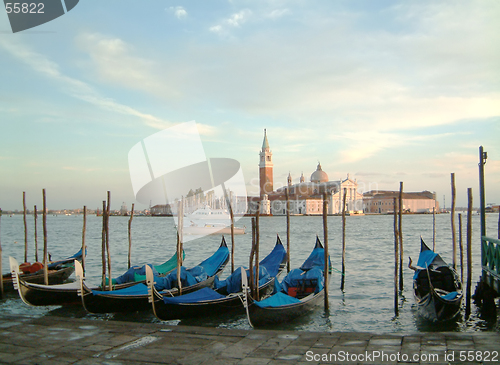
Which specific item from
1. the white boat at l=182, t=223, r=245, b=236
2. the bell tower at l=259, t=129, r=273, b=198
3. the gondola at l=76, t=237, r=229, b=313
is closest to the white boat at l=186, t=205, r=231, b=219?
the white boat at l=182, t=223, r=245, b=236

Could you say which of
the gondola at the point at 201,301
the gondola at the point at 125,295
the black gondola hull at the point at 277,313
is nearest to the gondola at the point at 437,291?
the black gondola hull at the point at 277,313

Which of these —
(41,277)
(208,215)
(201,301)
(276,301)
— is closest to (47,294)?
(41,277)

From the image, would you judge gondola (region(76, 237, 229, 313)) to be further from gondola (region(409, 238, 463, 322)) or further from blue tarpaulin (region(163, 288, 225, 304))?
gondola (region(409, 238, 463, 322))

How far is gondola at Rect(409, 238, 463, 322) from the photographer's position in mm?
6289

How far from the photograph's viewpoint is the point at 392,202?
86.8 m

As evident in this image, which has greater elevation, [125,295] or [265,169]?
[265,169]

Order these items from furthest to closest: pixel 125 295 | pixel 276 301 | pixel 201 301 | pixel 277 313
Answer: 1. pixel 125 295
2. pixel 201 301
3. pixel 276 301
4. pixel 277 313

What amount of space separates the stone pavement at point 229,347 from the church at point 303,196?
72.6 metres

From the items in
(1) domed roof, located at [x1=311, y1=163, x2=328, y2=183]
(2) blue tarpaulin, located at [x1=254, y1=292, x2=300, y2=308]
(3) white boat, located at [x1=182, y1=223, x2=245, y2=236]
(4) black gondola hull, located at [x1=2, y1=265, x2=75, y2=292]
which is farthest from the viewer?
(1) domed roof, located at [x1=311, y1=163, x2=328, y2=183]

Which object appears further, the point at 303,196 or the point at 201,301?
the point at 303,196

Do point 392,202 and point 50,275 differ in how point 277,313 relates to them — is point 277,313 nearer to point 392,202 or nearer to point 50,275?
point 50,275

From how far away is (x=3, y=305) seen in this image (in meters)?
7.78

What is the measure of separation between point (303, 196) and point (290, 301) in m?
74.4

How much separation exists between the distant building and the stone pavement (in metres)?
85.1
